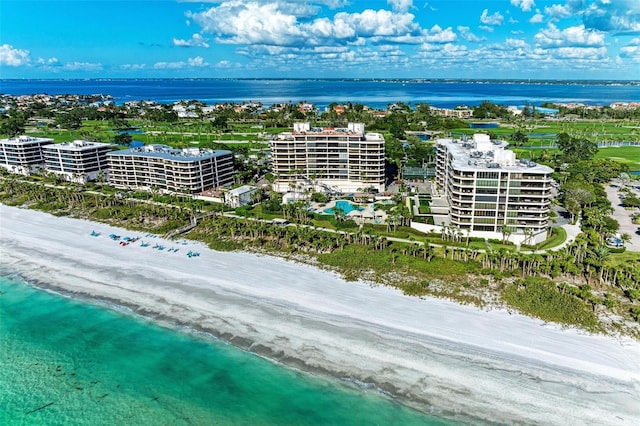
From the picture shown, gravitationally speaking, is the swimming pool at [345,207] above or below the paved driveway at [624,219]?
above

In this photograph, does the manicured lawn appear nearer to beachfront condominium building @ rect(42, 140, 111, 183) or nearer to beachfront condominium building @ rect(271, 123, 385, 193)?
beachfront condominium building @ rect(271, 123, 385, 193)

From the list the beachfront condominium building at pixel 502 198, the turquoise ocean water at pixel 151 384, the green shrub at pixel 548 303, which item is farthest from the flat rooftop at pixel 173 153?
the green shrub at pixel 548 303

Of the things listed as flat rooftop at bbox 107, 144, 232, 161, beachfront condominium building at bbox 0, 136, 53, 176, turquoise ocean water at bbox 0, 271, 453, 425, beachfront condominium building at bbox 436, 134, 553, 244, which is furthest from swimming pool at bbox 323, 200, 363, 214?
beachfront condominium building at bbox 0, 136, 53, 176

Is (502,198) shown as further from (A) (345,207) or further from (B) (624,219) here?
(A) (345,207)

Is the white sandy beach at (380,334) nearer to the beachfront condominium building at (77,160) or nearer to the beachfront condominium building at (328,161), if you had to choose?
the beachfront condominium building at (328,161)

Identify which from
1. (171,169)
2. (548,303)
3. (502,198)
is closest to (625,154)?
(502,198)

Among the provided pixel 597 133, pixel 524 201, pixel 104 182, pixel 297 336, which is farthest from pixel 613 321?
pixel 597 133
